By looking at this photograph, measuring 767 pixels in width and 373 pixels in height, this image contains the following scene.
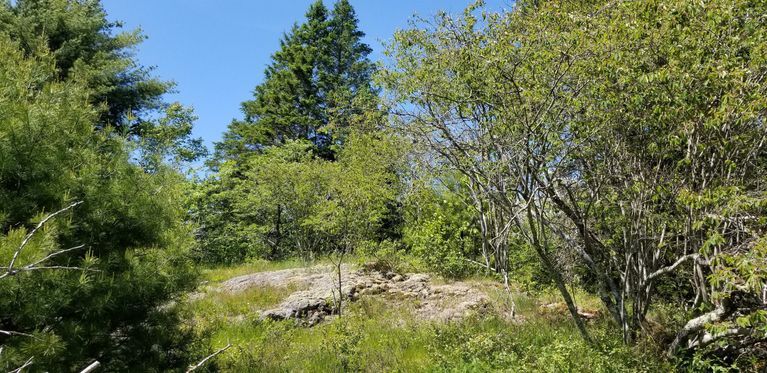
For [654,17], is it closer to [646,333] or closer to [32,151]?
[646,333]

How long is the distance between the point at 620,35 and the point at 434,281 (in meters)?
7.03

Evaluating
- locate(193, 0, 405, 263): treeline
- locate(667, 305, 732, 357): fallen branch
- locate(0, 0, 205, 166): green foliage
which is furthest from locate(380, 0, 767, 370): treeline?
locate(0, 0, 205, 166): green foliage

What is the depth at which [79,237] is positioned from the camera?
14.4 feet

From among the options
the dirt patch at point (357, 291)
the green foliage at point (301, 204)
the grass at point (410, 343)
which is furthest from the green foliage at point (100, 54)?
the grass at point (410, 343)

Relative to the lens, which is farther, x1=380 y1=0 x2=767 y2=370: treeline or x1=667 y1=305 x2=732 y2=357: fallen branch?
x1=667 y1=305 x2=732 y2=357: fallen branch

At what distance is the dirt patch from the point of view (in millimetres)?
8664

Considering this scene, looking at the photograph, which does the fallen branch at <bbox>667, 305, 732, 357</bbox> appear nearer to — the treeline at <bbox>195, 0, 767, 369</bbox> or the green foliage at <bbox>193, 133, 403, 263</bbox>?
the treeline at <bbox>195, 0, 767, 369</bbox>

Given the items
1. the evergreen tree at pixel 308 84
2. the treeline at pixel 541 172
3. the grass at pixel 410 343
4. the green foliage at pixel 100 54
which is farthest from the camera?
the evergreen tree at pixel 308 84

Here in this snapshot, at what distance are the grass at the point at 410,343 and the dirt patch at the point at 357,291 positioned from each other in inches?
14.6

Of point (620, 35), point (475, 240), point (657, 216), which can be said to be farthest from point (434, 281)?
point (620, 35)

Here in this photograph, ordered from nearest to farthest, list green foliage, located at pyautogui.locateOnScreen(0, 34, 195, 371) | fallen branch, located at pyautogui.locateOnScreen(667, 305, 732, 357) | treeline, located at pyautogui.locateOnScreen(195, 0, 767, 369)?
green foliage, located at pyautogui.locateOnScreen(0, 34, 195, 371), treeline, located at pyautogui.locateOnScreen(195, 0, 767, 369), fallen branch, located at pyautogui.locateOnScreen(667, 305, 732, 357)

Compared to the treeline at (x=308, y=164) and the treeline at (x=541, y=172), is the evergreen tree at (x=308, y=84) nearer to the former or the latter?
the treeline at (x=308, y=164)

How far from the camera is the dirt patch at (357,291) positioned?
8.66 meters

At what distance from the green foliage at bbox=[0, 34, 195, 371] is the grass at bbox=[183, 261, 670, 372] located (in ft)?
3.24
